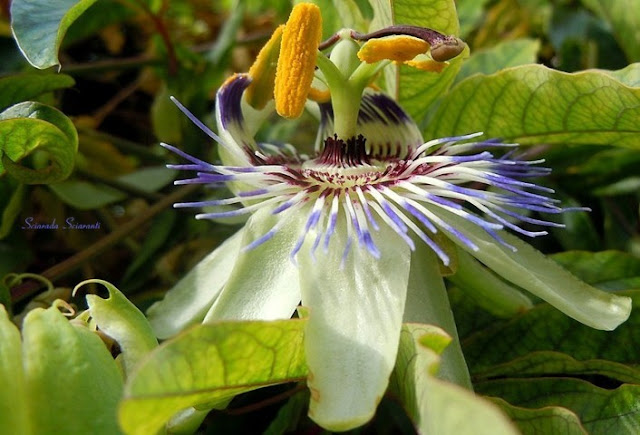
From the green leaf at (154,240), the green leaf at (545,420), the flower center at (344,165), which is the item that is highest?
the flower center at (344,165)

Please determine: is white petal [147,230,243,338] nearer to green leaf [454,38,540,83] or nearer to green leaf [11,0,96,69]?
green leaf [11,0,96,69]

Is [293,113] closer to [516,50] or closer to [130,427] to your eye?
[130,427]

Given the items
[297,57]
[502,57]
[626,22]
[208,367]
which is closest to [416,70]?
[297,57]

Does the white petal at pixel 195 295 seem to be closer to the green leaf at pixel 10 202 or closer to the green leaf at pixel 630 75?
the green leaf at pixel 10 202

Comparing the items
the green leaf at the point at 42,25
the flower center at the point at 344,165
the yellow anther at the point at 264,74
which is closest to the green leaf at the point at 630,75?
the flower center at the point at 344,165

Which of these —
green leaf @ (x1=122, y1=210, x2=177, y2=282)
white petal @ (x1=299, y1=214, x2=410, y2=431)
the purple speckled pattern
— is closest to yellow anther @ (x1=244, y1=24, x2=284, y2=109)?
the purple speckled pattern

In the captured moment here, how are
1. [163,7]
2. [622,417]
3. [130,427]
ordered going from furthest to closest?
[163,7], [622,417], [130,427]

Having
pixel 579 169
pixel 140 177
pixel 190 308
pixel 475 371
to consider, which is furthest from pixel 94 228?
pixel 579 169
